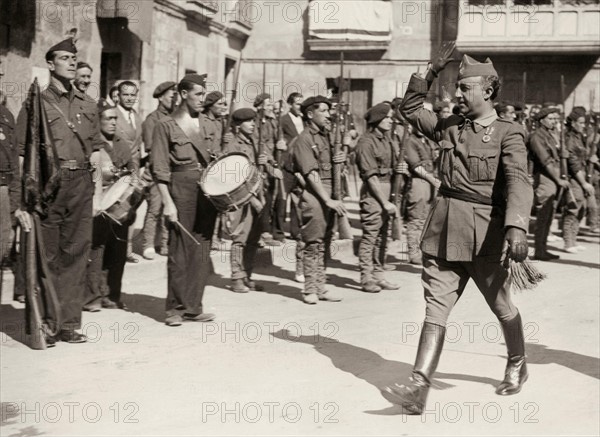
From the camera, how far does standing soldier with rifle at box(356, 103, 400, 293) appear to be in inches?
428

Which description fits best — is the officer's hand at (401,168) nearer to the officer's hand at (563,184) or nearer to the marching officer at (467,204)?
the officer's hand at (563,184)

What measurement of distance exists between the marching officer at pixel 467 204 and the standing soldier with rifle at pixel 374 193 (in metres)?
4.36

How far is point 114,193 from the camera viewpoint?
8891mm

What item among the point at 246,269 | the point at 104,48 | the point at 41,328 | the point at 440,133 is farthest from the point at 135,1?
the point at 440,133

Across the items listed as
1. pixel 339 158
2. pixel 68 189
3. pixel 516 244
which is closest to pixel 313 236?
pixel 339 158

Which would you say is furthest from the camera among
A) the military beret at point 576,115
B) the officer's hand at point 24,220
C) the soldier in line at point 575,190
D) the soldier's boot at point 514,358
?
the military beret at point 576,115

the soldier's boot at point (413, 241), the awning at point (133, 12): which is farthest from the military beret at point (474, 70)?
the awning at point (133, 12)

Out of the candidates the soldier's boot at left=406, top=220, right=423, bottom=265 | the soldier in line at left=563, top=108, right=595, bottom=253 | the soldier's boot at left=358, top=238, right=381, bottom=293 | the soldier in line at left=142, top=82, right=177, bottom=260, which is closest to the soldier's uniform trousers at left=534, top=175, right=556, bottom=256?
the soldier in line at left=563, top=108, right=595, bottom=253

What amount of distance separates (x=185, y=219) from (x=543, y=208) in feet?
21.7

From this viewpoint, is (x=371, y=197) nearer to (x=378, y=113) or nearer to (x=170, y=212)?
(x=378, y=113)

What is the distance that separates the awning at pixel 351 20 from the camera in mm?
28016

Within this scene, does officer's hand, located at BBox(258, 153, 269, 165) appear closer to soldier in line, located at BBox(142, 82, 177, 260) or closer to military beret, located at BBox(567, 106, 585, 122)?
soldier in line, located at BBox(142, 82, 177, 260)

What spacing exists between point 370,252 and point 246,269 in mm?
1272

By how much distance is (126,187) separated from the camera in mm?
8906
